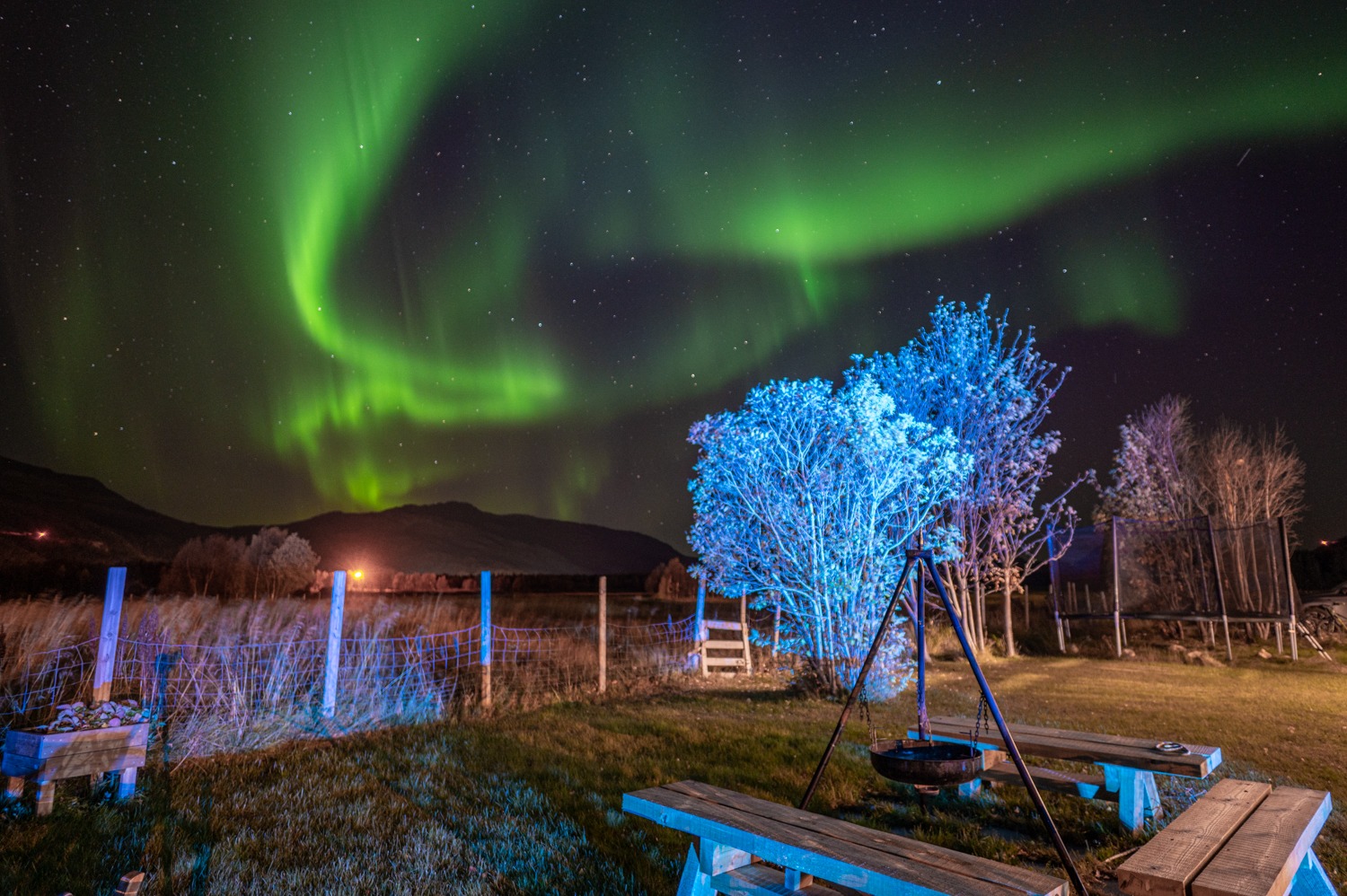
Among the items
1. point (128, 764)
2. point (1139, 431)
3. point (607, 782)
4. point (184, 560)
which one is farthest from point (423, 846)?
point (1139, 431)

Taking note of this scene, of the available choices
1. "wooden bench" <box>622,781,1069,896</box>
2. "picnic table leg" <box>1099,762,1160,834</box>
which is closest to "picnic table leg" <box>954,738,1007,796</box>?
"picnic table leg" <box>1099,762,1160,834</box>

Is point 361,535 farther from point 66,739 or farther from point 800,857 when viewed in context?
point 800,857

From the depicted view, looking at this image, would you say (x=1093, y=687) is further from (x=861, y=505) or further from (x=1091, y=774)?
(x=1091, y=774)

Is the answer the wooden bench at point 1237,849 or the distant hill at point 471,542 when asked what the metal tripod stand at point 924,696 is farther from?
the distant hill at point 471,542

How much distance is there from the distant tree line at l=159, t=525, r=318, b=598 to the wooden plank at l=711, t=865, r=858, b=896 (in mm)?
16650

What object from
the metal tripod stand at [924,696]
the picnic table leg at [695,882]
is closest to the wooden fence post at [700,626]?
the metal tripod stand at [924,696]

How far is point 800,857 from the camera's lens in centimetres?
287

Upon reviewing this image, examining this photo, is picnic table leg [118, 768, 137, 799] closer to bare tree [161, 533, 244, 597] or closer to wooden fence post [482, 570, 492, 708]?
wooden fence post [482, 570, 492, 708]

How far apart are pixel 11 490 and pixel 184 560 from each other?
3328 inches

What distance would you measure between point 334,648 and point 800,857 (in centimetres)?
730

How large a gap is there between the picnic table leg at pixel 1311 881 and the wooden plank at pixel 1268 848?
0.59 ft

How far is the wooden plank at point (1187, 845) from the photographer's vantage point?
256 centimetres

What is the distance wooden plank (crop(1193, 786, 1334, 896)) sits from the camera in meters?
2.52

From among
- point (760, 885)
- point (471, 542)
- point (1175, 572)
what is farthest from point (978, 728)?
point (471, 542)
